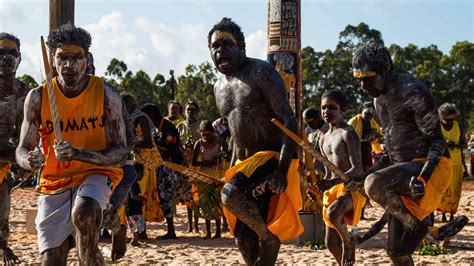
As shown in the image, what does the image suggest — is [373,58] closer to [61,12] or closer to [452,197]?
[61,12]

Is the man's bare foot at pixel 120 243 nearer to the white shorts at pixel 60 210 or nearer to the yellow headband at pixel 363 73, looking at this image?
the white shorts at pixel 60 210

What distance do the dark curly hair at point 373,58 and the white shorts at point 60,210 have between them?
1.96m

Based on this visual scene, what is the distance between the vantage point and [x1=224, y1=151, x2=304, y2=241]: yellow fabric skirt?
520 centimetres

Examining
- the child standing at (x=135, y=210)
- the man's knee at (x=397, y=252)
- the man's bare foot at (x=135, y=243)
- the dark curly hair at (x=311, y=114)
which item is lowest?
the man's bare foot at (x=135, y=243)

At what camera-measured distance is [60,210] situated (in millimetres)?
4223

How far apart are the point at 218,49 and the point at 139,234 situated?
4396 mm

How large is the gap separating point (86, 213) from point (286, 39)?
17.1 ft

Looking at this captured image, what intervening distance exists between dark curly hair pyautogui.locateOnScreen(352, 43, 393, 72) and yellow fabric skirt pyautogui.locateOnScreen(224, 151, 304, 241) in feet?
2.85

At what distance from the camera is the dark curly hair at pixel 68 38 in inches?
171

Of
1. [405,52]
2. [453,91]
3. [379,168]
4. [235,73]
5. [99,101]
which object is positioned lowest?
[379,168]

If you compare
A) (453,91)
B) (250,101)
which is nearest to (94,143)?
(250,101)

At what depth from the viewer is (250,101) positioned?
527 centimetres

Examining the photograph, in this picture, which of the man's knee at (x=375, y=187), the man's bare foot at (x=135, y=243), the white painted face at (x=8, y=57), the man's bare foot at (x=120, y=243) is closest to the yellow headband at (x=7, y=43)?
the white painted face at (x=8, y=57)

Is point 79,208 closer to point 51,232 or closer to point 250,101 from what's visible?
point 51,232
